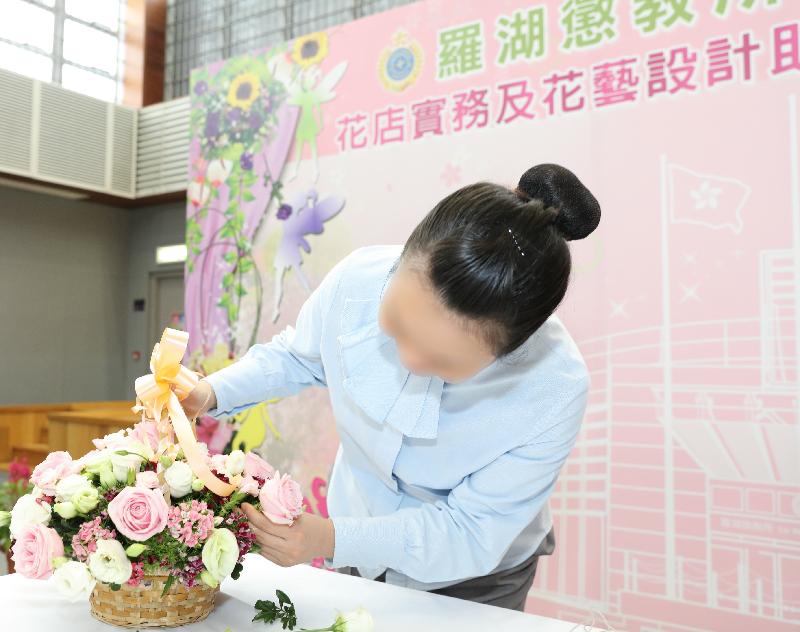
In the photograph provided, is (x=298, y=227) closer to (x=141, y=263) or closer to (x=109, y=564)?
(x=109, y=564)

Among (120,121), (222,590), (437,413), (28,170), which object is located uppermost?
(120,121)

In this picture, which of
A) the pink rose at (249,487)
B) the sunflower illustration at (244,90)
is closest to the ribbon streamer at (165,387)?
the pink rose at (249,487)

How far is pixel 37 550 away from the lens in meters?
0.94

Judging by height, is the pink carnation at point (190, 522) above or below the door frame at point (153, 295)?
below

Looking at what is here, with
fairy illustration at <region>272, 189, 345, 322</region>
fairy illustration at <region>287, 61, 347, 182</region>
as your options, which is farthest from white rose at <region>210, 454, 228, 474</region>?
fairy illustration at <region>287, 61, 347, 182</region>

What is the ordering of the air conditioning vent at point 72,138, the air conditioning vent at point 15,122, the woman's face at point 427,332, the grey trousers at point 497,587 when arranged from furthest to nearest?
the air conditioning vent at point 72,138, the air conditioning vent at point 15,122, the grey trousers at point 497,587, the woman's face at point 427,332

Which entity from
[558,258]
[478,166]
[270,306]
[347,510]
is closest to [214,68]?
[270,306]

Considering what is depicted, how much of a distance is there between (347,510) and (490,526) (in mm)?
379

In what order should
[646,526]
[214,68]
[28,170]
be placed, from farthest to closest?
[28,170]
[214,68]
[646,526]

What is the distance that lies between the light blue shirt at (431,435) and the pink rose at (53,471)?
13.6 inches

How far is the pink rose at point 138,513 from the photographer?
91 centimetres

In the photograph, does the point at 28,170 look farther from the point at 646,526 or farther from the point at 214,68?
the point at 646,526

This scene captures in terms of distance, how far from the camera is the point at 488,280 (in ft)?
3.13

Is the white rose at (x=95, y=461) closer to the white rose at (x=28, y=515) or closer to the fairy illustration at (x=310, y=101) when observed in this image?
the white rose at (x=28, y=515)
